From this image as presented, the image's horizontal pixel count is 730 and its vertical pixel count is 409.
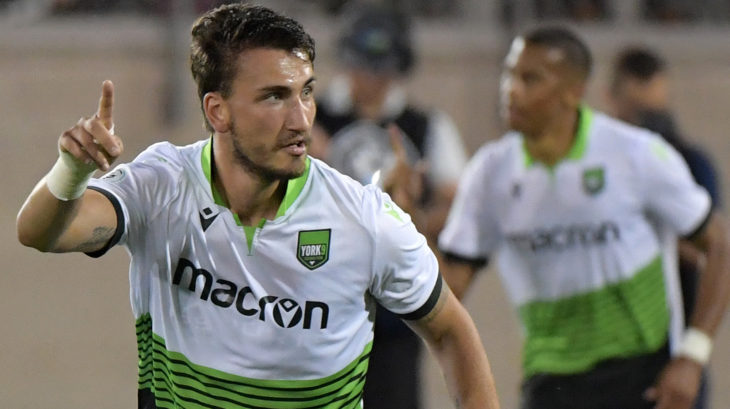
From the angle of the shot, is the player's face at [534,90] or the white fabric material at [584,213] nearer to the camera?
the white fabric material at [584,213]

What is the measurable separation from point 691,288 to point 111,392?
433cm

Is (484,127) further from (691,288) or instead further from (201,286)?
(201,286)

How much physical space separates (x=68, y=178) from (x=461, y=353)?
1132 millimetres

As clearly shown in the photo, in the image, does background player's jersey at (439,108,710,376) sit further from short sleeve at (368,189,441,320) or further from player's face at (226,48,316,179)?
player's face at (226,48,316,179)

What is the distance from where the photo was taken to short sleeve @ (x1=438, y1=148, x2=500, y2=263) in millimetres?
5590

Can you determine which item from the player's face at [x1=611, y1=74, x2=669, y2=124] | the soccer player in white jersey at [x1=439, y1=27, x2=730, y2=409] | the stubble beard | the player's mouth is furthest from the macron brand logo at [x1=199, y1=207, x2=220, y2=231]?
the player's face at [x1=611, y1=74, x2=669, y2=124]

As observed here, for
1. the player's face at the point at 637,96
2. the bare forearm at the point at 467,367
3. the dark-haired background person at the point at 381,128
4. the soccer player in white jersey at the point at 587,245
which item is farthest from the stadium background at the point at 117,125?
the bare forearm at the point at 467,367

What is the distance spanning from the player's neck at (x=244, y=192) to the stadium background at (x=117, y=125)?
537 centimetres

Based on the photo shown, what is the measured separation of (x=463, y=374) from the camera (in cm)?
350

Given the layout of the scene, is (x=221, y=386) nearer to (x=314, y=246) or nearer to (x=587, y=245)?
(x=314, y=246)

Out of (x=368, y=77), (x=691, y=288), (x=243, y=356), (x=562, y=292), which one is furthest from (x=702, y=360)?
(x=243, y=356)

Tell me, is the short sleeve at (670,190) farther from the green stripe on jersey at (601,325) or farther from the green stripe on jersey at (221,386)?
the green stripe on jersey at (221,386)

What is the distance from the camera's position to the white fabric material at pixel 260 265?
3.35 m

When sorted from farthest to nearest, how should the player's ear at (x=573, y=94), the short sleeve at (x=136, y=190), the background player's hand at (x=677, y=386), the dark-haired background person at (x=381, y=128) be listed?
the dark-haired background person at (x=381, y=128)
the player's ear at (x=573, y=94)
the background player's hand at (x=677, y=386)
the short sleeve at (x=136, y=190)
